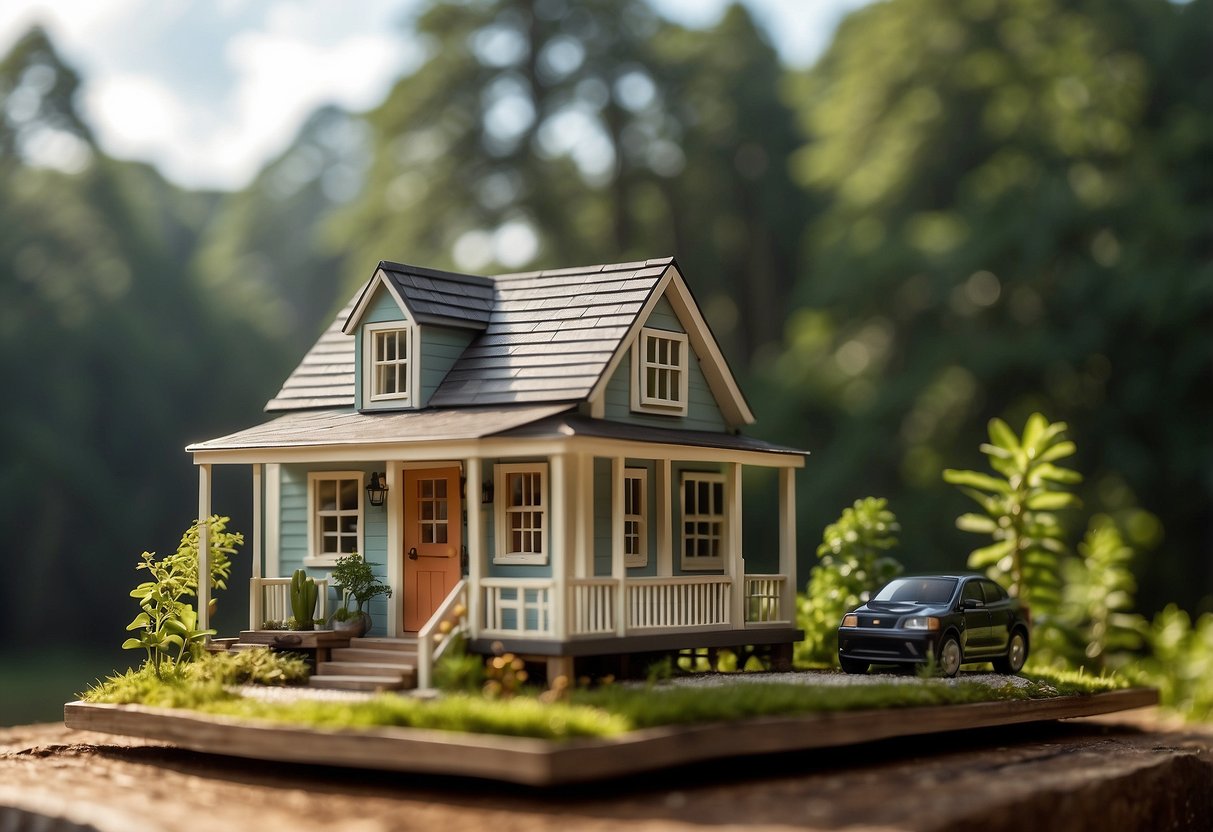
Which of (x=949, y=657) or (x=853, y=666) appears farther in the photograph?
(x=853, y=666)

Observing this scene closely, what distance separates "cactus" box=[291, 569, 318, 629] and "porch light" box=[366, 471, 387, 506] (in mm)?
1426

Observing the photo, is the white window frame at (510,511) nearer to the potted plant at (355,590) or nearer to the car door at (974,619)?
the potted plant at (355,590)

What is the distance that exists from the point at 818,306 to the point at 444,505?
2082 cm

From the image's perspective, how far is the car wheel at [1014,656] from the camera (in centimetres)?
2095

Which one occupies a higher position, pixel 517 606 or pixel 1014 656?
pixel 517 606

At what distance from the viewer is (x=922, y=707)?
1702 centimetres

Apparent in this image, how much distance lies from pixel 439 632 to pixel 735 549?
4871 millimetres

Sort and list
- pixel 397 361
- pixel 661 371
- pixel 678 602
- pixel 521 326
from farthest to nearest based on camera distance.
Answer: pixel 661 371 < pixel 521 326 < pixel 397 361 < pixel 678 602

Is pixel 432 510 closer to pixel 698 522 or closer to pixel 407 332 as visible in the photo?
pixel 407 332

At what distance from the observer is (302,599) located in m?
19.1

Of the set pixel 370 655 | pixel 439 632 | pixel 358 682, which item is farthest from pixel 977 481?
pixel 358 682

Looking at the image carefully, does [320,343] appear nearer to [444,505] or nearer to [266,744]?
[444,505]

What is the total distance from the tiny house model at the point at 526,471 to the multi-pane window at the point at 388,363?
4 centimetres

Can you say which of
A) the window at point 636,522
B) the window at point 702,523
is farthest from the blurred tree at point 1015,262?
the window at point 636,522
